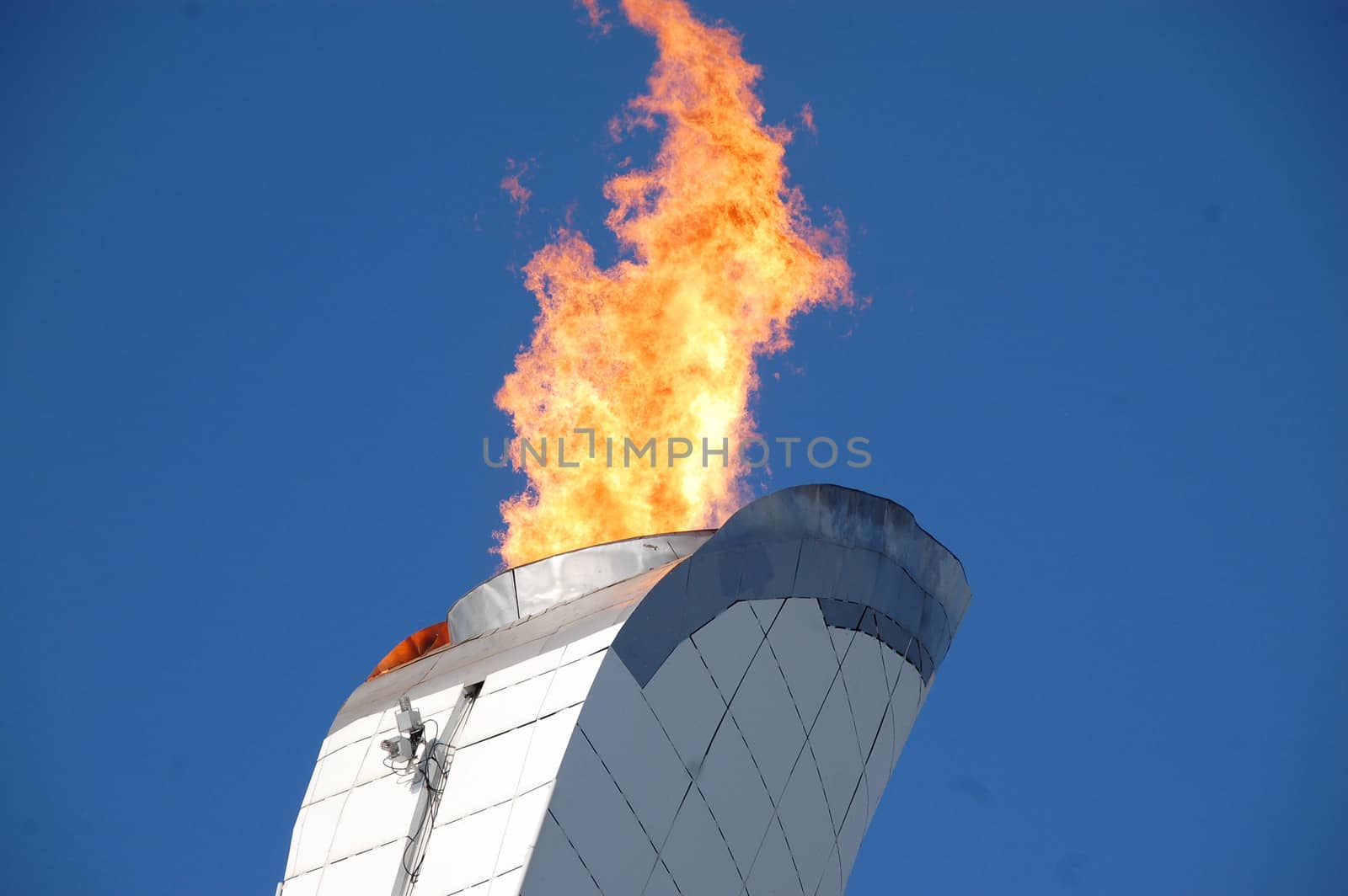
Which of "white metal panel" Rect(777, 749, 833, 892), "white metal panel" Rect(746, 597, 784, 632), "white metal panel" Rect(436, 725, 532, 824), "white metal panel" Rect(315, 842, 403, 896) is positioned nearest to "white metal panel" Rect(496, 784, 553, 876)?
"white metal panel" Rect(436, 725, 532, 824)

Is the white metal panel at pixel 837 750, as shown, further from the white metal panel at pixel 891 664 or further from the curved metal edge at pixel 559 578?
the curved metal edge at pixel 559 578

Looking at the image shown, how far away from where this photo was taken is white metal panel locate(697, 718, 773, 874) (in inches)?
608

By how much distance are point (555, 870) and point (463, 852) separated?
876mm

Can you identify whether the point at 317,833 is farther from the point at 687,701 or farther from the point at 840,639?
the point at 840,639

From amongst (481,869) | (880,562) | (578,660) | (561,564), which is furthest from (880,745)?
(481,869)

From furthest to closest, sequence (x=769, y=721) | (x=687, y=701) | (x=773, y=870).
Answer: (x=773, y=870)
(x=769, y=721)
(x=687, y=701)

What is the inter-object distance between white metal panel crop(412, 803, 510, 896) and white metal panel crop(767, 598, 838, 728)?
485 centimetres

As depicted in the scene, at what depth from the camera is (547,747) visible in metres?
13.1

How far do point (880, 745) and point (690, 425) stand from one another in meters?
6.01

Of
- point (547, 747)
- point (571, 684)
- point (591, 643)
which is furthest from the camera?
point (591, 643)

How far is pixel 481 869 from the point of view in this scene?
491 inches

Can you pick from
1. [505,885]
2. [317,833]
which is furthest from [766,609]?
[317,833]

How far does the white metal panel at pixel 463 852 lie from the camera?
493 inches

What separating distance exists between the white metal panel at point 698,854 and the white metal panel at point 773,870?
66 centimetres
